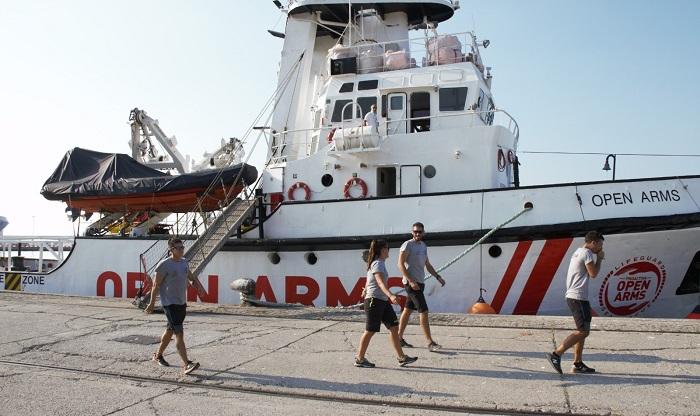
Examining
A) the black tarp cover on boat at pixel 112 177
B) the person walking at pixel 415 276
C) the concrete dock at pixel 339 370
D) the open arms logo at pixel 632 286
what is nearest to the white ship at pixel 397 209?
the open arms logo at pixel 632 286

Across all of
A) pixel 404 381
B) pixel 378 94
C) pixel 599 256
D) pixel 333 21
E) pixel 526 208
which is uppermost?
pixel 333 21

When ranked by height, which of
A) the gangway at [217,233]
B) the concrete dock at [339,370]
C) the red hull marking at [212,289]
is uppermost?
the gangway at [217,233]

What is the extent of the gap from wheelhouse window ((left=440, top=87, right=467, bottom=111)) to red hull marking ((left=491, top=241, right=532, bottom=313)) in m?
3.49

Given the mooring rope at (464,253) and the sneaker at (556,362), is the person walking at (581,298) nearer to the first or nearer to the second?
the sneaker at (556,362)

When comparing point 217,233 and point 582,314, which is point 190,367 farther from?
point 217,233

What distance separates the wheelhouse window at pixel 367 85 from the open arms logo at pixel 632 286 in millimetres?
5976

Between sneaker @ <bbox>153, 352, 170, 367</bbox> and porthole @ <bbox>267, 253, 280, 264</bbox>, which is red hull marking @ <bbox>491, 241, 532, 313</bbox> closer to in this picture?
porthole @ <bbox>267, 253, 280, 264</bbox>

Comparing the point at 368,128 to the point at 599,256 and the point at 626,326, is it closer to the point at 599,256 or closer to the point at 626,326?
the point at 626,326

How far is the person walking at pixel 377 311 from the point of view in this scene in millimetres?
5996

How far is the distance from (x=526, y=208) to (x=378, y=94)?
4.07 metres


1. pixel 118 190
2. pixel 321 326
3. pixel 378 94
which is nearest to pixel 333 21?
pixel 378 94

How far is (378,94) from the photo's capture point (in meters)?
12.6

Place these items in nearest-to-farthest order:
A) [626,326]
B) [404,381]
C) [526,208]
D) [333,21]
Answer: [404,381]
[626,326]
[526,208]
[333,21]

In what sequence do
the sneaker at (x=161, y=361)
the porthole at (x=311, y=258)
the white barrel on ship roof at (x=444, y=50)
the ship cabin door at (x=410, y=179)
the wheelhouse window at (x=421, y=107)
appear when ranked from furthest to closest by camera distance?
1. the white barrel on ship roof at (x=444, y=50)
2. the wheelhouse window at (x=421, y=107)
3. the ship cabin door at (x=410, y=179)
4. the porthole at (x=311, y=258)
5. the sneaker at (x=161, y=361)
